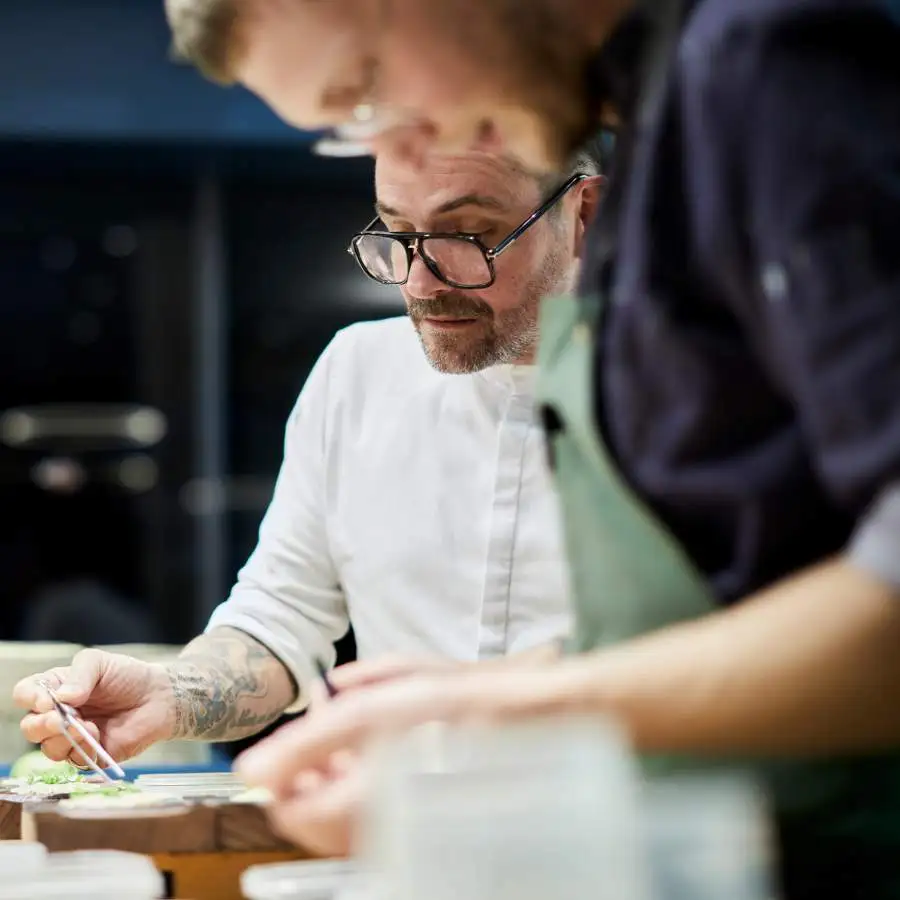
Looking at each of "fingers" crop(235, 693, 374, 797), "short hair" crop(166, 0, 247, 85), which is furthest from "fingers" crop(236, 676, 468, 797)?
"short hair" crop(166, 0, 247, 85)

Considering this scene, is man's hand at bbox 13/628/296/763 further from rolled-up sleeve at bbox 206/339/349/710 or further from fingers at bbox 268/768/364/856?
fingers at bbox 268/768/364/856

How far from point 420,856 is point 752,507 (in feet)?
0.99

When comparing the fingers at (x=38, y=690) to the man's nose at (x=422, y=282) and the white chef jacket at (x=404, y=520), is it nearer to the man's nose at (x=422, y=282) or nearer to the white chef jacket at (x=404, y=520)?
the white chef jacket at (x=404, y=520)

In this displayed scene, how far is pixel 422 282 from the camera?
183 centimetres

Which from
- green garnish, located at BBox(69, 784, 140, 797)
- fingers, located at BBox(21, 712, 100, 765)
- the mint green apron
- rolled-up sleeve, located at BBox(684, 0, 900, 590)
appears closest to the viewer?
rolled-up sleeve, located at BBox(684, 0, 900, 590)

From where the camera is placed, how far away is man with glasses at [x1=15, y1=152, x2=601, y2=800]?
181 centimetres

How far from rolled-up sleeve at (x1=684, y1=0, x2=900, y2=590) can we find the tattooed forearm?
115 centimetres

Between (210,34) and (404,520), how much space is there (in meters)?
1.03

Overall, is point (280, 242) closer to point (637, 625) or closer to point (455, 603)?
point (455, 603)

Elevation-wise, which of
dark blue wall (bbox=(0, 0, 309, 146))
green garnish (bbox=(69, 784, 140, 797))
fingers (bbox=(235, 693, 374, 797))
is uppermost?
dark blue wall (bbox=(0, 0, 309, 146))

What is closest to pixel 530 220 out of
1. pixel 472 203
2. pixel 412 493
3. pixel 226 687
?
pixel 472 203

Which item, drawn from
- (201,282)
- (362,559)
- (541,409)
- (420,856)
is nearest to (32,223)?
(201,282)

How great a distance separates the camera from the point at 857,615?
79cm

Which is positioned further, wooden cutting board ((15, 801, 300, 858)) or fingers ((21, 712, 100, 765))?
fingers ((21, 712, 100, 765))
